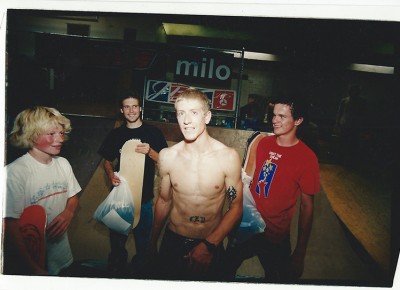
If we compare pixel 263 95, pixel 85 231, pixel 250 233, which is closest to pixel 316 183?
pixel 250 233

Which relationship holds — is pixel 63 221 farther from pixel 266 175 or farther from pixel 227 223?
pixel 266 175

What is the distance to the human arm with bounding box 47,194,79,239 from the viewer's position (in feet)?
8.53

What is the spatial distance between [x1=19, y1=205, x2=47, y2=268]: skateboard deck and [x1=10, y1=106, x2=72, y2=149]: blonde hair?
0.64 meters

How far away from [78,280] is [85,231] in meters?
0.50

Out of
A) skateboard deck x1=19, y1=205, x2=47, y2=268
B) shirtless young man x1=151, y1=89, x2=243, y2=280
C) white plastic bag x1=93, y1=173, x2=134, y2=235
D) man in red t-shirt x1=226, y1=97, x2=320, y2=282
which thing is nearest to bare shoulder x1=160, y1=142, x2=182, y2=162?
shirtless young man x1=151, y1=89, x2=243, y2=280

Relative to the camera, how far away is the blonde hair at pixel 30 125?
246 centimetres

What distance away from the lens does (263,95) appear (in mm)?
2514

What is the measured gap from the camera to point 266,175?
8.36 ft

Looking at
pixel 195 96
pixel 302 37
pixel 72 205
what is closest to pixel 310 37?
pixel 302 37

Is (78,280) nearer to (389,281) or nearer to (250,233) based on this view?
(250,233)

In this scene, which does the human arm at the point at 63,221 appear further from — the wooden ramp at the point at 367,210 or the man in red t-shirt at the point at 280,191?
the wooden ramp at the point at 367,210

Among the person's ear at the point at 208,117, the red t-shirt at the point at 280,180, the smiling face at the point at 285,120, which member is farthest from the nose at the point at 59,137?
the smiling face at the point at 285,120

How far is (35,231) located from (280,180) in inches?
96.9

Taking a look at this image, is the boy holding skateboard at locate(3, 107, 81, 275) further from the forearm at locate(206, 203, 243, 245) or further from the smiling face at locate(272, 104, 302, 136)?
the smiling face at locate(272, 104, 302, 136)
